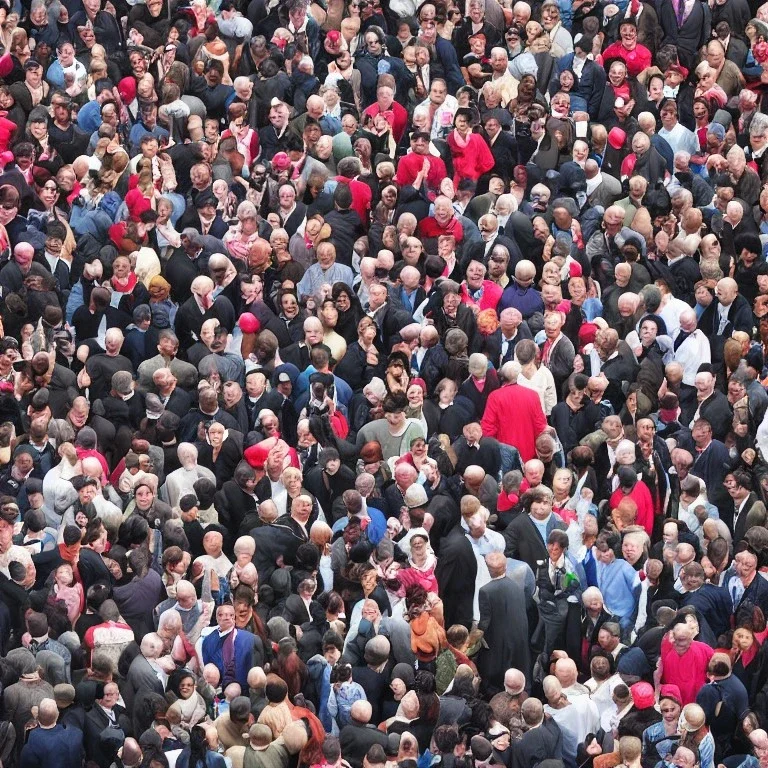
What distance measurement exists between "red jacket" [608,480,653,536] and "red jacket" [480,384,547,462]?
3.20 feet

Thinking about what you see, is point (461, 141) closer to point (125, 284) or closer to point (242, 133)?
point (242, 133)

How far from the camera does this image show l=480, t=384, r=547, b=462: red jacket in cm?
2323

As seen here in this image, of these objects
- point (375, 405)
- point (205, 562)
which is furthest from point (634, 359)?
point (205, 562)

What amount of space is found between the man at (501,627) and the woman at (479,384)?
2432 millimetres

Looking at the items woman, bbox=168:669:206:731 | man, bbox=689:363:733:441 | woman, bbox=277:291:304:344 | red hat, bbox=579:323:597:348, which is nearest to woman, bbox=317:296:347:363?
woman, bbox=277:291:304:344

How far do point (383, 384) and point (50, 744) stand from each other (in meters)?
5.04

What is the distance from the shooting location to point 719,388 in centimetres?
2464

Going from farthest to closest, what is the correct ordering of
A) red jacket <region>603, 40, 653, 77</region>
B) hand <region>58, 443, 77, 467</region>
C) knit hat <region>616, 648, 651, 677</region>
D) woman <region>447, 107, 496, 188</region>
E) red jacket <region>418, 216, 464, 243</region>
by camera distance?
1. red jacket <region>603, 40, 653, 77</region>
2. woman <region>447, 107, 496, 188</region>
3. red jacket <region>418, 216, 464, 243</region>
4. hand <region>58, 443, 77, 467</region>
5. knit hat <region>616, 648, 651, 677</region>

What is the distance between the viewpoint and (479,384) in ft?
77.6

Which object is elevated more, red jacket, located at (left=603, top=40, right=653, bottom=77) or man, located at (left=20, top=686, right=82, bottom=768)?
red jacket, located at (left=603, top=40, right=653, bottom=77)

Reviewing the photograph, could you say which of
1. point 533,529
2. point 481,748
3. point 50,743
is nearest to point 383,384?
point 533,529

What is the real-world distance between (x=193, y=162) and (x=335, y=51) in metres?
2.38

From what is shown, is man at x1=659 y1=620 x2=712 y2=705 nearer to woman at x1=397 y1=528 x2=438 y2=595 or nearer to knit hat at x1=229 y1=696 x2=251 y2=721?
woman at x1=397 y1=528 x2=438 y2=595

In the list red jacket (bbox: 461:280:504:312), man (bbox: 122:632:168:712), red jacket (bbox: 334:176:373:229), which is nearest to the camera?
man (bbox: 122:632:168:712)
